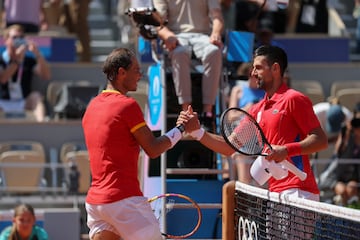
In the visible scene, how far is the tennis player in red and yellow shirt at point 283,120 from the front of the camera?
24.7 feet

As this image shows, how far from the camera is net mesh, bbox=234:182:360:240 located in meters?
6.28

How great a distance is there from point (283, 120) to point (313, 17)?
12.0 meters

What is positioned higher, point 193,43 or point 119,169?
point 193,43

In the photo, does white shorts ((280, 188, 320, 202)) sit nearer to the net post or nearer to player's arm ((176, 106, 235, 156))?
the net post

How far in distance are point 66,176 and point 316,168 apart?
306 cm

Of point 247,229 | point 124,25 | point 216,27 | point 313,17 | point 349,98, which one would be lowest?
point 349,98

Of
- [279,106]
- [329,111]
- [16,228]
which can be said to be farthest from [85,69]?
[279,106]

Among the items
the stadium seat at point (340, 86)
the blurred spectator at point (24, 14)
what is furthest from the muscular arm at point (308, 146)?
the blurred spectator at point (24, 14)

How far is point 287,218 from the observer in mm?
7195

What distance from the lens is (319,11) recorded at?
1933cm

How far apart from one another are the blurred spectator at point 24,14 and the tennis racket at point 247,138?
10750mm

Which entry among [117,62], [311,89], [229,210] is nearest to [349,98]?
[311,89]

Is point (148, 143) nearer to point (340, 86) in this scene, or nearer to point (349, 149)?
point (349, 149)

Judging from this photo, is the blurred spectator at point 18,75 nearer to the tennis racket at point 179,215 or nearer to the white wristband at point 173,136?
the tennis racket at point 179,215
